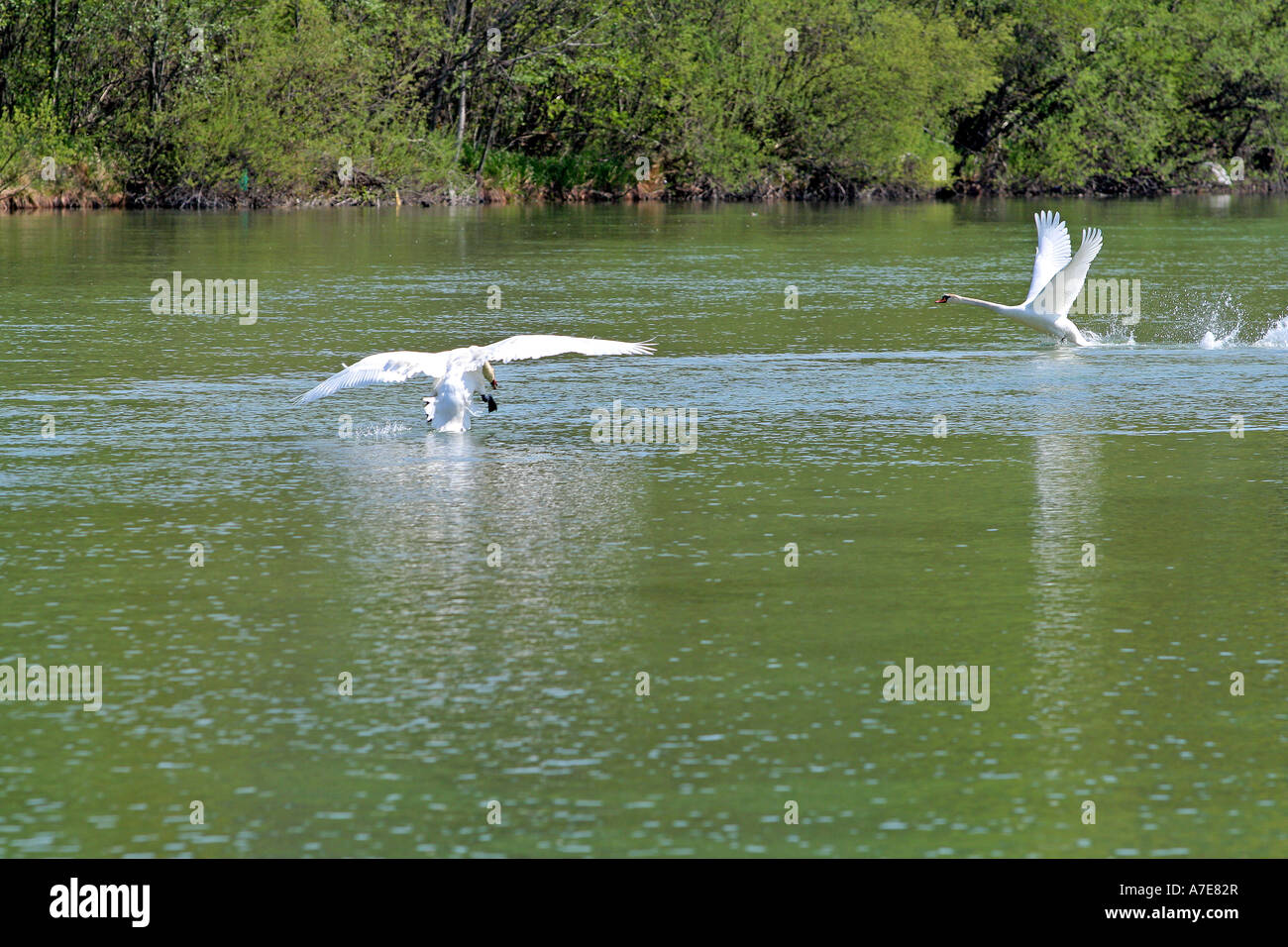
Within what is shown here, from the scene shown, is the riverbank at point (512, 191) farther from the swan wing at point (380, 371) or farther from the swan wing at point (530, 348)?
the swan wing at point (530, 348)

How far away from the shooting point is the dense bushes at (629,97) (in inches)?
1924

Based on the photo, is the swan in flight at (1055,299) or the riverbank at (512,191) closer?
the swan in flight at (1055,299)

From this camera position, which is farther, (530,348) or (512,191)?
(512,191)

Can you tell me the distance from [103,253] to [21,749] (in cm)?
2414

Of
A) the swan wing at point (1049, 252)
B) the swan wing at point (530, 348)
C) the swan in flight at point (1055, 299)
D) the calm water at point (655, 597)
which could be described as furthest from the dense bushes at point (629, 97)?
the swan wing at point (530, 348)

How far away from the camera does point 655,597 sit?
8.12m

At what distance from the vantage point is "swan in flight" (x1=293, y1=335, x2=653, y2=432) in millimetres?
12039

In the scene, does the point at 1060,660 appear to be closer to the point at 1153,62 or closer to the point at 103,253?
the point at 103,253

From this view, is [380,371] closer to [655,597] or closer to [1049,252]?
[655,597]

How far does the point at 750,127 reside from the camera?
62.6m

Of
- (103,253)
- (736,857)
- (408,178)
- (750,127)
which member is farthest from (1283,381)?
(750,127)

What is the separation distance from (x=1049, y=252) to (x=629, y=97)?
45.1 m

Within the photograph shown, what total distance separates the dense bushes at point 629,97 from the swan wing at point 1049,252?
106 feet

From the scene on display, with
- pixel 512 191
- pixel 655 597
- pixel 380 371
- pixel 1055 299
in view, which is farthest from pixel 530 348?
pixel 512 191
